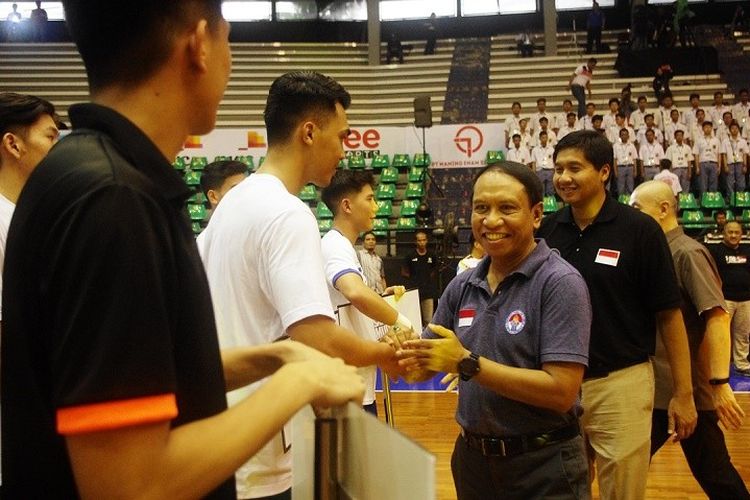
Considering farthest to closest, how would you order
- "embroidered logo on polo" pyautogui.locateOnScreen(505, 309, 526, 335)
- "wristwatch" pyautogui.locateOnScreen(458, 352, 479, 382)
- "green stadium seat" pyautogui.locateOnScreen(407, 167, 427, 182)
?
"green stadium seat" pyautogui.locateOnScreen(407, 167, 427, 182) < "embroidered logo on polo" pyautogui.locateOnScreen(505, 309, 526, 335) < "wristwatch" pyautogui.locateOnScreen(458, 352, 479, 382)

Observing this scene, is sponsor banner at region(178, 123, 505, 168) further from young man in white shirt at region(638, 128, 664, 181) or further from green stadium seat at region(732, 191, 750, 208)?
green stadium seat at region(732, 191, 750, 208)

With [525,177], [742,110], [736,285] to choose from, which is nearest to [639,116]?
[742,110]

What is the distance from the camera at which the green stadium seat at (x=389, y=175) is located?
1409cm

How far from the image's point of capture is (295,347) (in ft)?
3.62

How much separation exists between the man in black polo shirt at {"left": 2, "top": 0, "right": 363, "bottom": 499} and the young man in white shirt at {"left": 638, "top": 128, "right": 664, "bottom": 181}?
42.7 feet

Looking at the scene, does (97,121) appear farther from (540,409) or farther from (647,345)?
(647,345)

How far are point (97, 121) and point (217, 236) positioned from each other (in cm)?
95

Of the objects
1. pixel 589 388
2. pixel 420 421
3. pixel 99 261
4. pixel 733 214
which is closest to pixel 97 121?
pixel 99 261

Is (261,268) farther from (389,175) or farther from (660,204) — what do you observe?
(389,175)

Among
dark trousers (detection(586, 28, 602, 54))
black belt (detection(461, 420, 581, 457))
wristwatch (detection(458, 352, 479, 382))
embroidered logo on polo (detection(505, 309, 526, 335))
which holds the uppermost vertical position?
dark trousers (detection(586, 28, 602, 54))

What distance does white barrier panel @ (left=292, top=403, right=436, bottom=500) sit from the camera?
31.1 inches

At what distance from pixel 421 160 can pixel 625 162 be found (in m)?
3.88

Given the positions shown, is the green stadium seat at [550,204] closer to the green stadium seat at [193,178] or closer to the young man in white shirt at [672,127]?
the young man in white shirt at [672,127]

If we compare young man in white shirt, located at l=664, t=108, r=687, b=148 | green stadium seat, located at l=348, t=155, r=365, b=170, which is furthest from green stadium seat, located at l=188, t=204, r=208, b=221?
young man in white shirt, located at l=664, t=108, r=687, b=148
